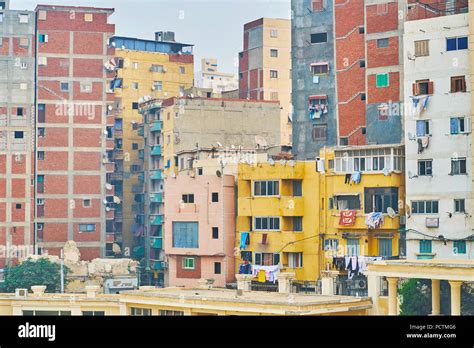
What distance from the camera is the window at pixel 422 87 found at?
3203 cm

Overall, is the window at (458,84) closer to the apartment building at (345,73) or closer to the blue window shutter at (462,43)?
the blue window shutter at (462,43)

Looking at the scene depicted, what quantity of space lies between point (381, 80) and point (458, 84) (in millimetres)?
4440

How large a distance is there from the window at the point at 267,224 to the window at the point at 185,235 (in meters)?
2.74

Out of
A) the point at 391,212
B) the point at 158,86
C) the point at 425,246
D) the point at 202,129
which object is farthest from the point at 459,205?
the point at 158,86

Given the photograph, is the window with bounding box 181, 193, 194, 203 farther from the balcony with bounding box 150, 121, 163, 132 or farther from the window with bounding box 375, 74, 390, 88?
the balcony with bounding box 150, 121, 163, 132

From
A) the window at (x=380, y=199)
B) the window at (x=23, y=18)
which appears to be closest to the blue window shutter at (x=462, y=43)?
the window at (x=380, y=199)

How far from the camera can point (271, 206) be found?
35000 mm

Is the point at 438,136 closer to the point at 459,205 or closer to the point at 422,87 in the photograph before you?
the point at 422,87

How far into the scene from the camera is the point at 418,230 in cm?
3162

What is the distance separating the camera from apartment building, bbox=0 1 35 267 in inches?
1822

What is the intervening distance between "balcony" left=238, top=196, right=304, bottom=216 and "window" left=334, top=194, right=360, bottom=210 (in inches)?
55.8
